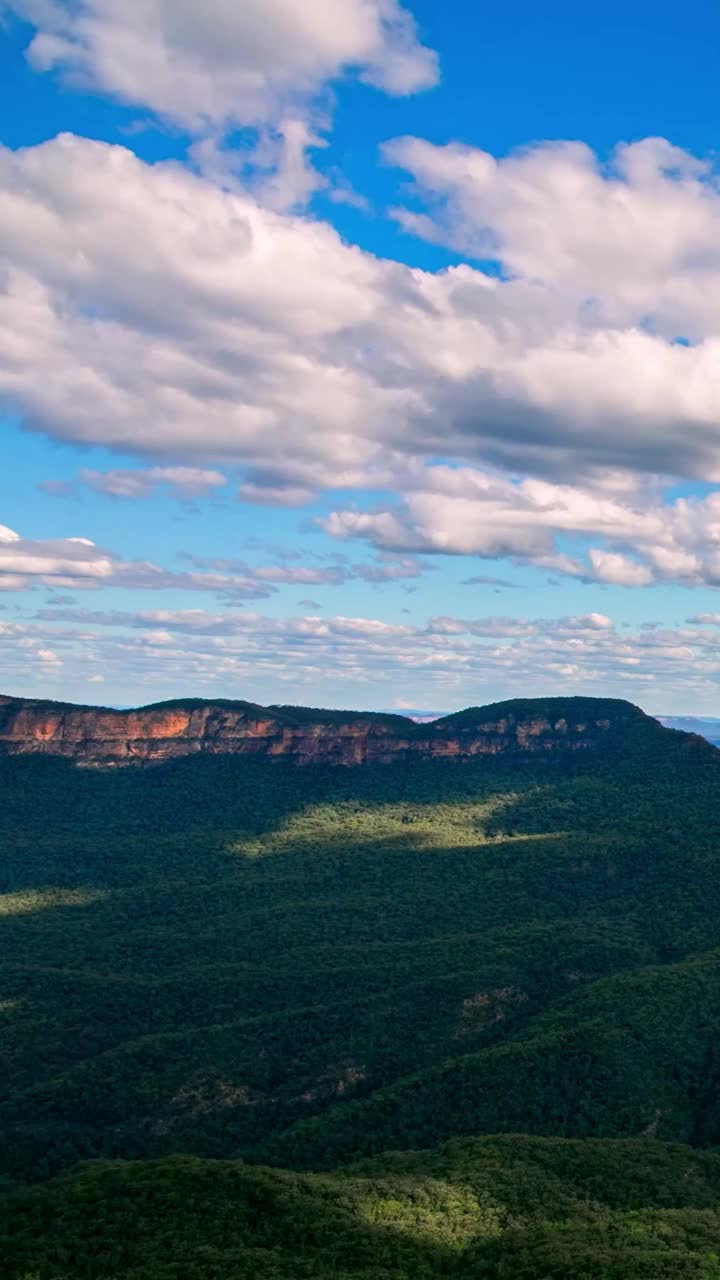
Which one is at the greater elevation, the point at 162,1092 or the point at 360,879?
the point at 360,879

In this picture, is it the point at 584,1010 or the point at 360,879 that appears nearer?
the point at 584,1010

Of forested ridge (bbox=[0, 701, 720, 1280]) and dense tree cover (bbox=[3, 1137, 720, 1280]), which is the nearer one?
dense tree cover (bbox=[3, 1137, 720, 1280])

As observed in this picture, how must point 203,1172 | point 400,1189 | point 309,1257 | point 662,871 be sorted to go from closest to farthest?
1. point 309,1257
2. point 203,1172
3. point 400,1189
4. point 662,871

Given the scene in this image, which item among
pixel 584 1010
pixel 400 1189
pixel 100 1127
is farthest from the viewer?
pixel 584 1010

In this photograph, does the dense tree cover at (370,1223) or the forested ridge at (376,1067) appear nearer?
the dense tree cover at (370,1223)

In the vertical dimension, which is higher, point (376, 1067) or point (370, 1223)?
point (370, 1223)

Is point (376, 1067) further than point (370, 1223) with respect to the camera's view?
Yes

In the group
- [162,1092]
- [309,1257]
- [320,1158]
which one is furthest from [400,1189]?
[162,1092]

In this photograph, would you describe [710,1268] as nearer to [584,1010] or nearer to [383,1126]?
[383,1126]
